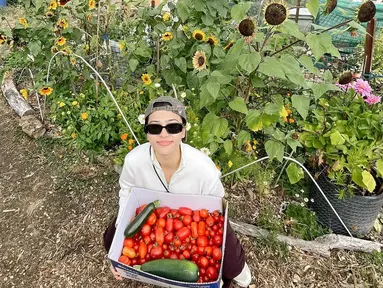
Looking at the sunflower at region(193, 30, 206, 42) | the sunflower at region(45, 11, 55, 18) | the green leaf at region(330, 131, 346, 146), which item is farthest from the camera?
the sunflower at region(45, 11, 55, 18)

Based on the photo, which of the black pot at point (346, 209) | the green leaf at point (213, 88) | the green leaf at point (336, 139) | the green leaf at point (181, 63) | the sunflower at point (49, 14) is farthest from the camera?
the sunflower at point (49, 14)

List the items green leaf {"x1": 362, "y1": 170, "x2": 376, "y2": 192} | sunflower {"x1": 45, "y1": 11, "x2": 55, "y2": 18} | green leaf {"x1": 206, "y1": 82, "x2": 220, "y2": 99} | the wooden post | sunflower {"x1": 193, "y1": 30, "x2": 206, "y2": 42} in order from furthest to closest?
sunflower {"x1": 45, "y1": 11, "x2": 55, "y2": 18}
the wooden post
sunflower {"x1": 193, "y1": 30, "x2": 206, "y2": 42}
green leaf {"x1": 362, "y1": 170, "x2": 376, "y2": 192}
green leaf {"x1": 206, "y1": 82, "x2": 220, "y2": 99}

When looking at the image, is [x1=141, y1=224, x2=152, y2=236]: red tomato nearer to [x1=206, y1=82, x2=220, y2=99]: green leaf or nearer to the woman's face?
the woman's face

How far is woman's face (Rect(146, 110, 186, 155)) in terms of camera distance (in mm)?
1631

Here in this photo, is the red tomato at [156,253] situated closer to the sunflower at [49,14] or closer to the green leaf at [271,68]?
the green leaf at [271,68]

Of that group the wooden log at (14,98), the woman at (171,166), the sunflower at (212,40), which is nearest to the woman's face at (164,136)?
the woman at (171,166)

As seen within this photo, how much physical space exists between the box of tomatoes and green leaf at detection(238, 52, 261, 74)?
2.38 ft

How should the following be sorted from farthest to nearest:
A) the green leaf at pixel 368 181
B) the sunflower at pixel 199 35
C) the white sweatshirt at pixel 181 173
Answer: the sunflower at pixel 199 35, the green leaf at pixel 368 181, the white sweatshirt at pixel 181 173

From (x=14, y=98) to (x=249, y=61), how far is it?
9.90 feet

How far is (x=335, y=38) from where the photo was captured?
4555 mm

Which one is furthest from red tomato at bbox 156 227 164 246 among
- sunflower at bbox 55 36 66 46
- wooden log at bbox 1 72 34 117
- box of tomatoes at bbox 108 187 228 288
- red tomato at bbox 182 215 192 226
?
wooden log at bbox 1 72 34 117

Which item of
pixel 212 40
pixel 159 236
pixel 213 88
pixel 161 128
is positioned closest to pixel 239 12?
pixel 213 88

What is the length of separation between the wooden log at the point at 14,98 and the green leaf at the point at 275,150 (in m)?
2.59

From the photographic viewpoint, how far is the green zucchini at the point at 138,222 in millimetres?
1763
